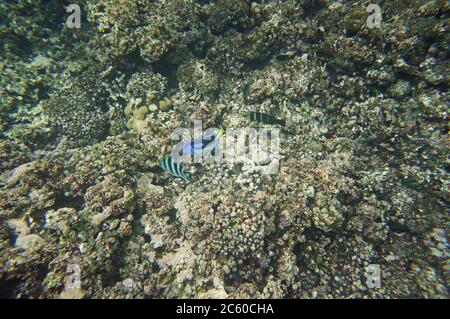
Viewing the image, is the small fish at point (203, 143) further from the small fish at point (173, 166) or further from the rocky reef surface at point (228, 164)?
the rocky reef surface at point (228, 164)

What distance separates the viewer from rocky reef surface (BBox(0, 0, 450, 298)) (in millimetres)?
4047

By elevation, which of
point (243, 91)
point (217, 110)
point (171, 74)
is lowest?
point (217, 110)

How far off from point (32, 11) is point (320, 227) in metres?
10.3

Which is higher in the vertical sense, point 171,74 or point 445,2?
point 445,2

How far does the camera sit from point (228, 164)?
525 centimetres

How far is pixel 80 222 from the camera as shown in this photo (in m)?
Answer: 4.41

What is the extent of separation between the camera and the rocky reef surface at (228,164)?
4.05 metres

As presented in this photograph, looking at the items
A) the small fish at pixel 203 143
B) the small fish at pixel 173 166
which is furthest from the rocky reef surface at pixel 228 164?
the small fish at pixel 203 143
